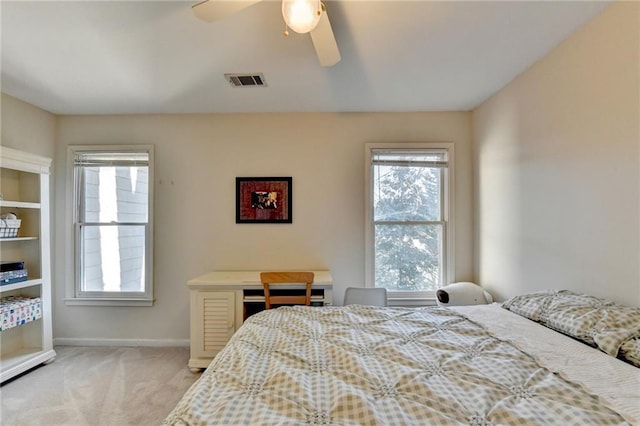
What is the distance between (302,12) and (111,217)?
3118 millimetres

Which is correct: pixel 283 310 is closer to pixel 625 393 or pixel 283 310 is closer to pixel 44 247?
pixel 625 393

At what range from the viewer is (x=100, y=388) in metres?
2.38

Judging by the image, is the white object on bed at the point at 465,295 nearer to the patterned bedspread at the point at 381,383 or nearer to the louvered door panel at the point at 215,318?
the patterned bedspread at the point at 381,383

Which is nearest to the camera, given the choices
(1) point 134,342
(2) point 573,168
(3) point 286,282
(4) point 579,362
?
(4) point 579,362

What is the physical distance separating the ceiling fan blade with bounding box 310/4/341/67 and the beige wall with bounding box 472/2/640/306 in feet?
4.93

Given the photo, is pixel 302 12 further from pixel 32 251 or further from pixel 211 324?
pixel 32 251

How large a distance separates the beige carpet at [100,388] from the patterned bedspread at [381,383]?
135 centimetres

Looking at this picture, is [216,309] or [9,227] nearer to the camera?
[9,227]

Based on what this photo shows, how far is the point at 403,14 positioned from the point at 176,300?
3318 mm

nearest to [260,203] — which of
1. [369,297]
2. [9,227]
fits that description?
[369,297]

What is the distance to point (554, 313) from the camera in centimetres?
158

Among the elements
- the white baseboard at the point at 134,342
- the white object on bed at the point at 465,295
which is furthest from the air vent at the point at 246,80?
the white baseboard at the point at 134,342

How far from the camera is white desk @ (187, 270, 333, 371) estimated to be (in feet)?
8.79

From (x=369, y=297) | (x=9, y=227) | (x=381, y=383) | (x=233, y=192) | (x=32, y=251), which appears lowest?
(x=369, y=297)
